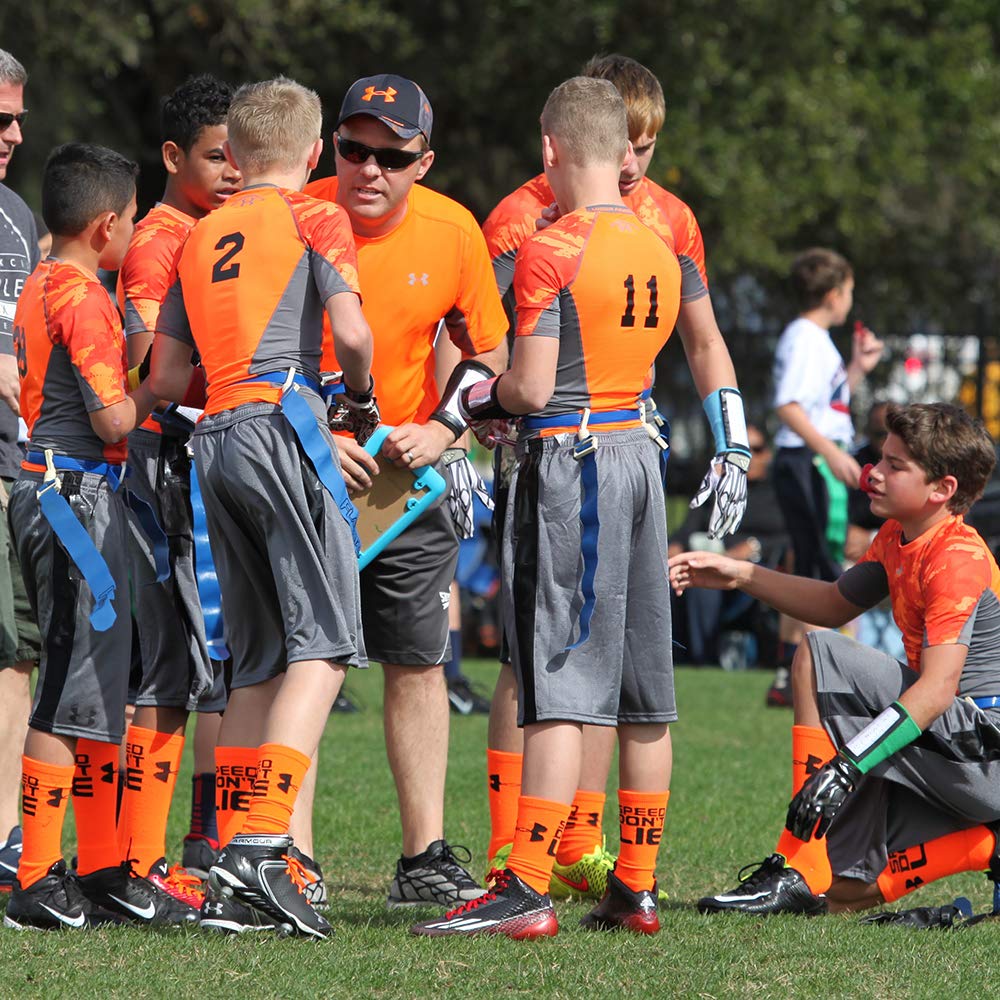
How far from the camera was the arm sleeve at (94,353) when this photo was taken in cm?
464

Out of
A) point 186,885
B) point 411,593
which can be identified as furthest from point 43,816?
point 411,593

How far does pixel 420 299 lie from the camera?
526 cm

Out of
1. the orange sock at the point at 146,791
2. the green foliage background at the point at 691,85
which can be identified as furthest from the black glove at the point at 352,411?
the green foliage background at the point at 691,85

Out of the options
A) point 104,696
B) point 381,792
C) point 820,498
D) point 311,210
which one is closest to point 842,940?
point 104,696

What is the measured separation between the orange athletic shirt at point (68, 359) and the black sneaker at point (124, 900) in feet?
3.82

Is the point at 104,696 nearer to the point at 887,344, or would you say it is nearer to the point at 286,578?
the point at 286,578

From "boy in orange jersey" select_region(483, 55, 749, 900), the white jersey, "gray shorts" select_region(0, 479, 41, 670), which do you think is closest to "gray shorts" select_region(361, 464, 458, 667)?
"boy in orange jersey" select_region(483, 55, 749, 900)

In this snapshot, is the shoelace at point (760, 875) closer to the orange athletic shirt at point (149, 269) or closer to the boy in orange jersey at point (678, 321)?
the boy in orange jersey at point (678, 321)

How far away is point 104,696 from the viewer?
4.71m

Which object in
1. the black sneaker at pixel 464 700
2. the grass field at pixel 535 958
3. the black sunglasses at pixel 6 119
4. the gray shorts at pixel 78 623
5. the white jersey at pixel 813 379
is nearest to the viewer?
the grass field at pixel 535 958

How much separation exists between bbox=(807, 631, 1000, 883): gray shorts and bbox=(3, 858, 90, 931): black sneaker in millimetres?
2236

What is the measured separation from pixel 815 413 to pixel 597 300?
5.39 metres

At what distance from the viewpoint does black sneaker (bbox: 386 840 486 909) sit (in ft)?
17.2

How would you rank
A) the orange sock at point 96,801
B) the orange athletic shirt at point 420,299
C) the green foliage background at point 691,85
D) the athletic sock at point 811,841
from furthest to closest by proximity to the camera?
the green foliage background at point 691,85 < the orange athletic shirt at point 420,299 < the athletic sock at point 811,841 < the orange sock at point 96,801
